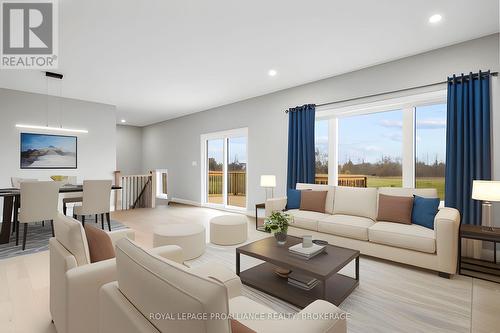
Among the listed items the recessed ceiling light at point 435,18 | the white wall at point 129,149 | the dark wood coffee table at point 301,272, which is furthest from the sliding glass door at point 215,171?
the recessed ceiling light at point 435,18

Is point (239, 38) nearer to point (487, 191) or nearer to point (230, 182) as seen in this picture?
point (487, 191)

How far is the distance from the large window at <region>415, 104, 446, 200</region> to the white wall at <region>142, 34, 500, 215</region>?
487 mm

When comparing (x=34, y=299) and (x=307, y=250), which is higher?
(x=307, y=250)

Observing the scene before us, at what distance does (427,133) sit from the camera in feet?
12.4

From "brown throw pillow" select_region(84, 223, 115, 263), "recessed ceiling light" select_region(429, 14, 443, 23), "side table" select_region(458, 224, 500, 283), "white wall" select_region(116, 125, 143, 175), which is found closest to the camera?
"brown throw pillow" select_region(84, 223, 115, 263)

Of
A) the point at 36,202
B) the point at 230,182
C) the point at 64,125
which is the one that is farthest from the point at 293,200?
the point at 64,125

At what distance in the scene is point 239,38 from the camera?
3.25 meters

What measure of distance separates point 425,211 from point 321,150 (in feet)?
7.27

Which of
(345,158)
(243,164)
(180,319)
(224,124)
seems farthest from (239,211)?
(180,319)

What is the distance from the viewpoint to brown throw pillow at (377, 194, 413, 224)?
3.21 meters

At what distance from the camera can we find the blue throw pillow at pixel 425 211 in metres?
3.06

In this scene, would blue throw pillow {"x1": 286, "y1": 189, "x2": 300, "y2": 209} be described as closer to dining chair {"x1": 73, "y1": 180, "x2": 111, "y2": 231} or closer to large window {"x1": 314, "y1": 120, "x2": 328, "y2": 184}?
large window {"x1": 314, "y1": 120, "x2": 328, "y2": 184}

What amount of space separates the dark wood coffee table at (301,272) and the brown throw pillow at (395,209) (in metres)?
1.22

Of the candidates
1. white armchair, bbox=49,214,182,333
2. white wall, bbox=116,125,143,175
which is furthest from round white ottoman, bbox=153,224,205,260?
white wall, bbox=116,125,143,175
